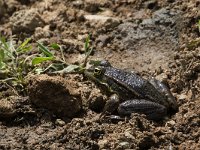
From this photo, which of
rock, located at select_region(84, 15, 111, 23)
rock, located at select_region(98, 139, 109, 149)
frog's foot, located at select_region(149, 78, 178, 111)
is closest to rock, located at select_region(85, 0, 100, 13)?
rock, located at select_region(84, 15, 111, 23)

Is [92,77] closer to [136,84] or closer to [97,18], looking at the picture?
[136,84]

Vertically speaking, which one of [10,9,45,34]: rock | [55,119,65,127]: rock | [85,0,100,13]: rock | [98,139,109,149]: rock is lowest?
[98,139,109,149]: rock

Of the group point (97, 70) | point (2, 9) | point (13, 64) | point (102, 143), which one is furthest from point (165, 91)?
point (2, 9)

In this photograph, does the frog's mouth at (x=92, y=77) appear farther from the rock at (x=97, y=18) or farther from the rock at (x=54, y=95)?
the rock at (x=97, y=18)

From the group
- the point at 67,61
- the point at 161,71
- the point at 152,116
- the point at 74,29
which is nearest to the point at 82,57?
the point at 67,61

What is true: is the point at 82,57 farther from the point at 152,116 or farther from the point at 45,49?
the point at 152,116

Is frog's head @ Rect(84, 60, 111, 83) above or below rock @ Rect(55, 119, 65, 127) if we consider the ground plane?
above

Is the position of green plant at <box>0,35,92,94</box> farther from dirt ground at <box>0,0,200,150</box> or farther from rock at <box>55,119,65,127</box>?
rock at <box>55,119,65,127</box>
